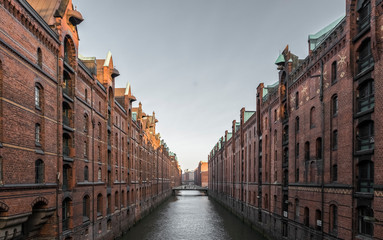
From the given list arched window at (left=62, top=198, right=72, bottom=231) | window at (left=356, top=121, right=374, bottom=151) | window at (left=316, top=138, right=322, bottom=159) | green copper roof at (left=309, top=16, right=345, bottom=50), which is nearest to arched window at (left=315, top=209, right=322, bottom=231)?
window at (left=316, top=138, right=322, bottom=159)

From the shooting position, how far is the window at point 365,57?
1555 cm

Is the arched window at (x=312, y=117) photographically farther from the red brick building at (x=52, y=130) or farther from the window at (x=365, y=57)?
the red brick building at (x=52, y=130)

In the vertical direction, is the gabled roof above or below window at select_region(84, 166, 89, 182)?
above

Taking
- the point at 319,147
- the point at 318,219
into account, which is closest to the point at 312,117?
the point at 319,147

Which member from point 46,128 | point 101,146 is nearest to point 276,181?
point 101,146

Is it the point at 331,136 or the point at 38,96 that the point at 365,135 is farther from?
the point at 38,96

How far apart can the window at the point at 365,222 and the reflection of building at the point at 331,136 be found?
0.15 feet

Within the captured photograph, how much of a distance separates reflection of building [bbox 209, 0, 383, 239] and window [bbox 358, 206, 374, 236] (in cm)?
5

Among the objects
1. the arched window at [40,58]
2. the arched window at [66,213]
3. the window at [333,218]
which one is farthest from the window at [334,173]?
the arched window at [40,58]

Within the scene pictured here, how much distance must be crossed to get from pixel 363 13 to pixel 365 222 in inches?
418

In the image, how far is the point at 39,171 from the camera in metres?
16.1

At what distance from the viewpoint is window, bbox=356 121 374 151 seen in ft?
50.6

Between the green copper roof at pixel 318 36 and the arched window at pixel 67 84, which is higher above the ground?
the green copper roof at pixel 318 36

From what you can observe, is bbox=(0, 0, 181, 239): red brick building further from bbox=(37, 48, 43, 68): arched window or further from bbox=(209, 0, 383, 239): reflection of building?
bbox=(209, 0, 383, 239): reflection of building
